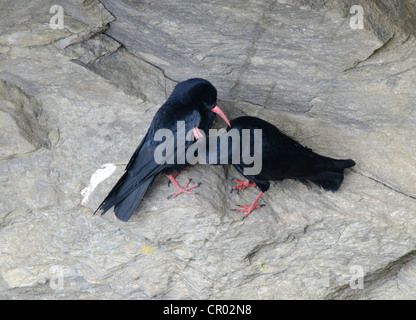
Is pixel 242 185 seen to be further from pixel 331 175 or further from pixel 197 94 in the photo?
pixel 197 94

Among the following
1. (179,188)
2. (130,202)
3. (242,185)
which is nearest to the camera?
(130,202)

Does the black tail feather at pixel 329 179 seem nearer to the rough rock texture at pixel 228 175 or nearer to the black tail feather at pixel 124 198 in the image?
the rough rock texture at pixel 228 175

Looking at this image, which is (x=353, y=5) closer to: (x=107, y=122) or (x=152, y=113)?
(x=152, y=113)

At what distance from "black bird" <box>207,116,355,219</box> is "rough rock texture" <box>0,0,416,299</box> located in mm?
230

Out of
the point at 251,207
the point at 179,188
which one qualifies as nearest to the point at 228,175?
the point at 251,207

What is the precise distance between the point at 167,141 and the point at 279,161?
855 millimetres

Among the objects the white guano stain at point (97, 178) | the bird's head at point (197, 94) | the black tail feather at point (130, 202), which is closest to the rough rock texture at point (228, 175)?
the white guano stain at point (97, 178)

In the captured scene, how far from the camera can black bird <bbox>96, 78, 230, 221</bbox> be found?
441 cm

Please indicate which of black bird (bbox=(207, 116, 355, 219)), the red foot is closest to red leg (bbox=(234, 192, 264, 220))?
black bird (bbox=(207, 116, 355, 219))

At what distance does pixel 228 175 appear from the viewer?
16.2ft

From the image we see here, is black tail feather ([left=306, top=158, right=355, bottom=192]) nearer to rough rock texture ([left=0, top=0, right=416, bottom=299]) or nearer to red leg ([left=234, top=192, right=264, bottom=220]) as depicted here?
rough rock texture ([left=0, top=0, right=416, bottom=299])

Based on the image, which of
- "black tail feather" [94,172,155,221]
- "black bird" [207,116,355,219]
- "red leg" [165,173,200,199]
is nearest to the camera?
"black tail feather" [94,172,155,221]

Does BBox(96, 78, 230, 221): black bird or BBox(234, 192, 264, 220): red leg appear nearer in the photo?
BBox(96, 78, 230, 221): black bird

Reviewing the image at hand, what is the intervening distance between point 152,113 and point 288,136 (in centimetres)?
116
